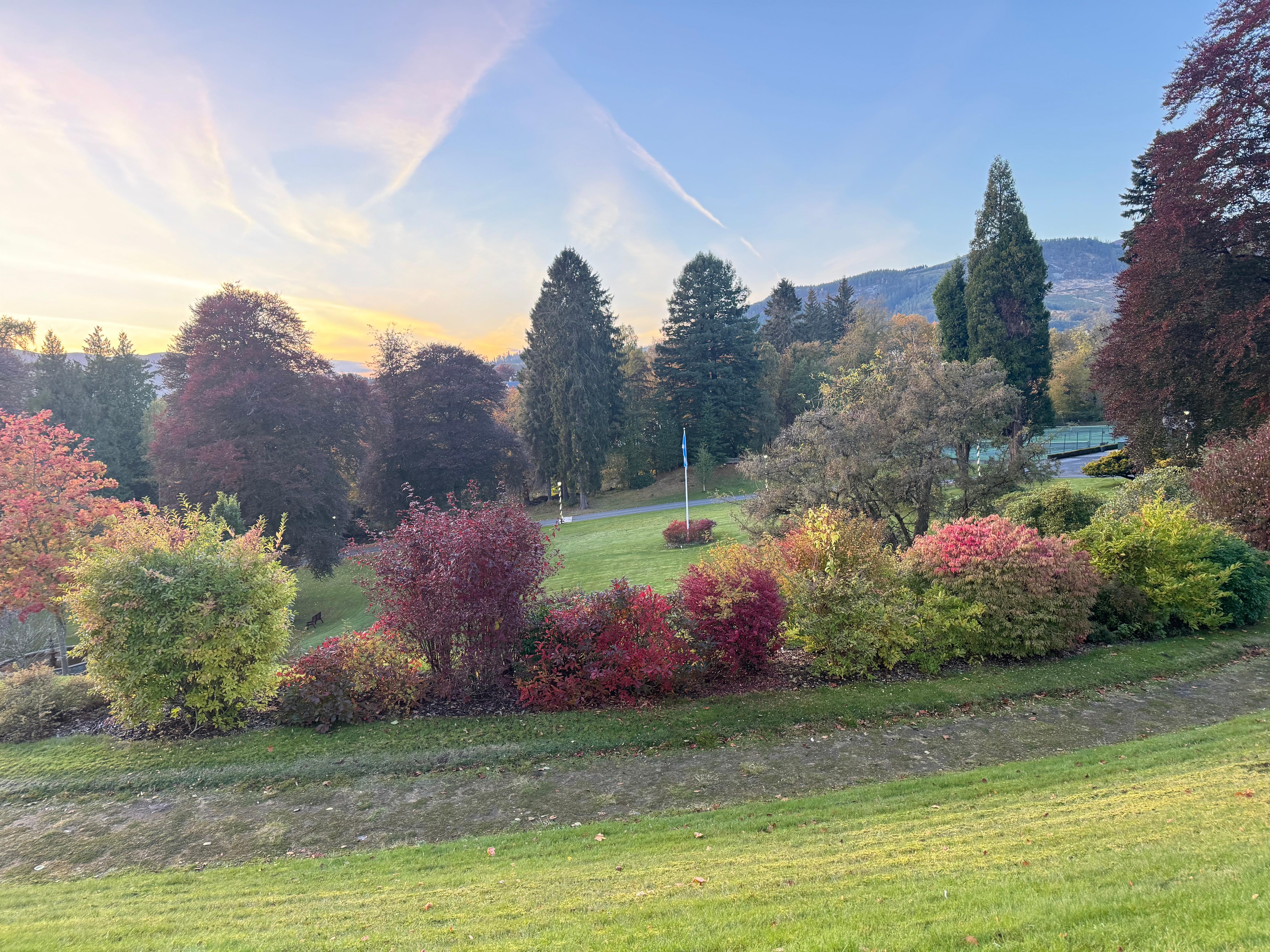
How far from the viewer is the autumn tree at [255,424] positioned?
80.6ft

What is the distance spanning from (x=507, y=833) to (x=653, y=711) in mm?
3010

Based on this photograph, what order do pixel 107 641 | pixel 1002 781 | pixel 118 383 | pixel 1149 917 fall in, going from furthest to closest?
pixel 118 383 < pixel 107 641 < pixel 1002 781 < pixel 1149 917

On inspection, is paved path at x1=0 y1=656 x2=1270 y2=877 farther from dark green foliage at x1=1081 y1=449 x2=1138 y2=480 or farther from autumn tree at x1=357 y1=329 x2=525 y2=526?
autumn tree at x1=357 y1=329 x2=525 y2=526

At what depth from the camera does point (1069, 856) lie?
4.22 meters

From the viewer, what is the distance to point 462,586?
8.56 meters

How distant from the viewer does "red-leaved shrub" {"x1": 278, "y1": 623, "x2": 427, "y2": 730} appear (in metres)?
8.38

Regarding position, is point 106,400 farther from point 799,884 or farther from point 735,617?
point 799,884

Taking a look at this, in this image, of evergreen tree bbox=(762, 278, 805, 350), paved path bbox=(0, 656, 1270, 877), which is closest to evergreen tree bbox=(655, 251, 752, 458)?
evergreen tree bbox=(762, 278, 805, 350)

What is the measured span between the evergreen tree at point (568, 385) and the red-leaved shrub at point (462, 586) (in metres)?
30.2

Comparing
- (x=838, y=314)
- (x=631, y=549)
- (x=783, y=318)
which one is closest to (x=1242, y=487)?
(x=631, y=549)

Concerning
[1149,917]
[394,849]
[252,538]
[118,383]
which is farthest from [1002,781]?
[118,383]

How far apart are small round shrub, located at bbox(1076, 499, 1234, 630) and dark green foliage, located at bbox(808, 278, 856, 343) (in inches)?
2208

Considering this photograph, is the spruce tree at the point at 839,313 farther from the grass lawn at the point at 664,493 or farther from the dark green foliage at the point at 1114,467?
the dark green foliage at the point at 1114,467

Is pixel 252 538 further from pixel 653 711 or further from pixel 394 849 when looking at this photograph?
pixel 653 711
